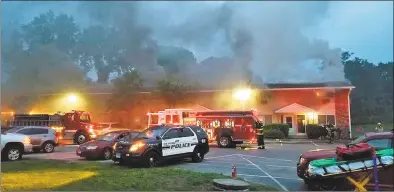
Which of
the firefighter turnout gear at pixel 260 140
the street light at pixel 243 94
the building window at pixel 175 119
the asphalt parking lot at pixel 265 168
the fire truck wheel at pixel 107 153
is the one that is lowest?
the asphalt parking lot at pixel 265 168

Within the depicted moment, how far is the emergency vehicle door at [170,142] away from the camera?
1281cm

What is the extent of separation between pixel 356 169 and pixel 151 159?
6.63 meters

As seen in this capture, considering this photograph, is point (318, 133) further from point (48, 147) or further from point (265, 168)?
point (48, 147)

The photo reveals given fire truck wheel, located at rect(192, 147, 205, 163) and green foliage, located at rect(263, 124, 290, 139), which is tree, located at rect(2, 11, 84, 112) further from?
green foliage, located at rect(263, 124, 290, 139)

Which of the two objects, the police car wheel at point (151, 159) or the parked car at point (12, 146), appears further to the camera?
the parked car at point (12, 146)

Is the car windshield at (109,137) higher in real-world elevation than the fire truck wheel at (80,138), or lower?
higher

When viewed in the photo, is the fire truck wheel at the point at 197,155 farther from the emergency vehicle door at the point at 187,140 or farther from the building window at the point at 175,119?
the building window at the point at 175,119

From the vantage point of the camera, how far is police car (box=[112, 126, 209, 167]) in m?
12.4

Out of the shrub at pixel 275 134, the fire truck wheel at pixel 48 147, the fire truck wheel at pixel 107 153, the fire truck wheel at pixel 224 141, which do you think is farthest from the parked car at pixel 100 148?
the shrub at pixel 275 134

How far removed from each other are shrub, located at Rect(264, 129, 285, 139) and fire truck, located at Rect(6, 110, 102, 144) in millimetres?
10823

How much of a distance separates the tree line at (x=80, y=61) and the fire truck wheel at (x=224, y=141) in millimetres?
4804

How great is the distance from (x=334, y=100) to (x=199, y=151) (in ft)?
45.4

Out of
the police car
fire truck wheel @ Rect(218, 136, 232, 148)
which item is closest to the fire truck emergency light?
fire truck wheel @ Rect(218, 136, 232, 148)

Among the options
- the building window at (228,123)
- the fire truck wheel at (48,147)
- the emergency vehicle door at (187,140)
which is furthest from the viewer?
the building window at (228,123)
